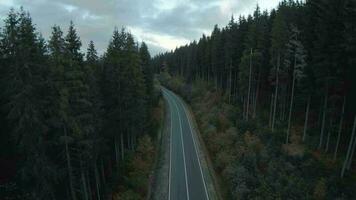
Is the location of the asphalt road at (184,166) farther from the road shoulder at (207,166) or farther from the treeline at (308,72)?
the treeline at (308,72)

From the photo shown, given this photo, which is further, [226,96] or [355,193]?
[226,96]

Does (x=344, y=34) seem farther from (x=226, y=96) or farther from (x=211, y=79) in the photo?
(x=211, y=79)

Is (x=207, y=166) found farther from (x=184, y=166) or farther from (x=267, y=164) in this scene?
(x=267, y=164)

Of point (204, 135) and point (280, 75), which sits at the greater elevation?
point (280, 75)

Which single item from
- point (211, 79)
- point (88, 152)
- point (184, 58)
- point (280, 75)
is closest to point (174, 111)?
point (211, 79)

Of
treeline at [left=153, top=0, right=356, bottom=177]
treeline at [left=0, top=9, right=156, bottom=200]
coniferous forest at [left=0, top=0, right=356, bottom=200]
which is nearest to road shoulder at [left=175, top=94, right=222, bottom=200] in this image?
coniferous forest at [left=0, top=0, right=356, bottom=200]

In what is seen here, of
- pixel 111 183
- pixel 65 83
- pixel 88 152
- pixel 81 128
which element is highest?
pixel 65 83
